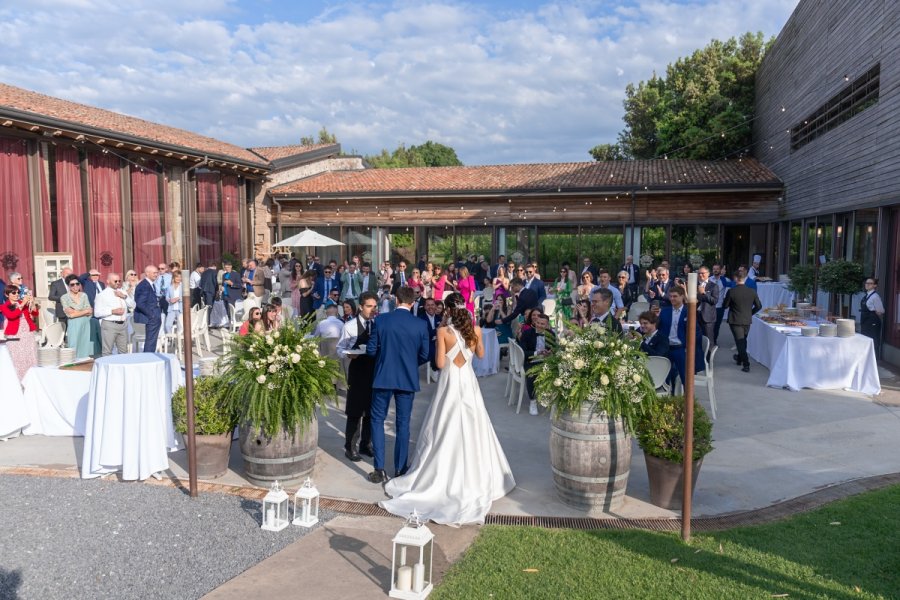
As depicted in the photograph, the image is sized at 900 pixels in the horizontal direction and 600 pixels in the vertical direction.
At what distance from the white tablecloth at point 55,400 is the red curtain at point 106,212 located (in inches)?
393

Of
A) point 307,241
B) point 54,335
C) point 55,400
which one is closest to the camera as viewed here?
point 55,400

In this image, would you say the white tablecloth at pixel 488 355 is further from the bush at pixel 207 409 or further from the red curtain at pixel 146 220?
the red curtain at pixel 146 220

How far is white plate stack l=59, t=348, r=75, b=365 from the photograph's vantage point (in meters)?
7.79

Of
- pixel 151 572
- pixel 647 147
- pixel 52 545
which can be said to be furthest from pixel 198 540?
pixel 647 147

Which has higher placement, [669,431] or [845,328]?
[845,328]

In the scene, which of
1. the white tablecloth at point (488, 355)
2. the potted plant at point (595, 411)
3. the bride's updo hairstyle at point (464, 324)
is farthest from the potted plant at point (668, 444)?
the white tablecloth at point (488, 355)

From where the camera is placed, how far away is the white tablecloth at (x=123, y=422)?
6.09 meters

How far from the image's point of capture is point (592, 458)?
5.29 metres

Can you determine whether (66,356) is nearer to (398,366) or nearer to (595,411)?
(398,366)

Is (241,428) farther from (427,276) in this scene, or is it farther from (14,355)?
(427,276)

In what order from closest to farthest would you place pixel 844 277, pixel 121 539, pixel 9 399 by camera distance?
1. pixel 121 539
2. pixel 9 399
3. pixel 844 277

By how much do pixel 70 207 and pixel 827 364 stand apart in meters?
15.7

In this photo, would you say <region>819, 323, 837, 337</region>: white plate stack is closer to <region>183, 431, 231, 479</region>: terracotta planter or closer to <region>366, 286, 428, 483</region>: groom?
<region>366, 286, 428, 483</region>: groom

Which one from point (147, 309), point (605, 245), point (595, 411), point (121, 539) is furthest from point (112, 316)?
point (605, 245)
